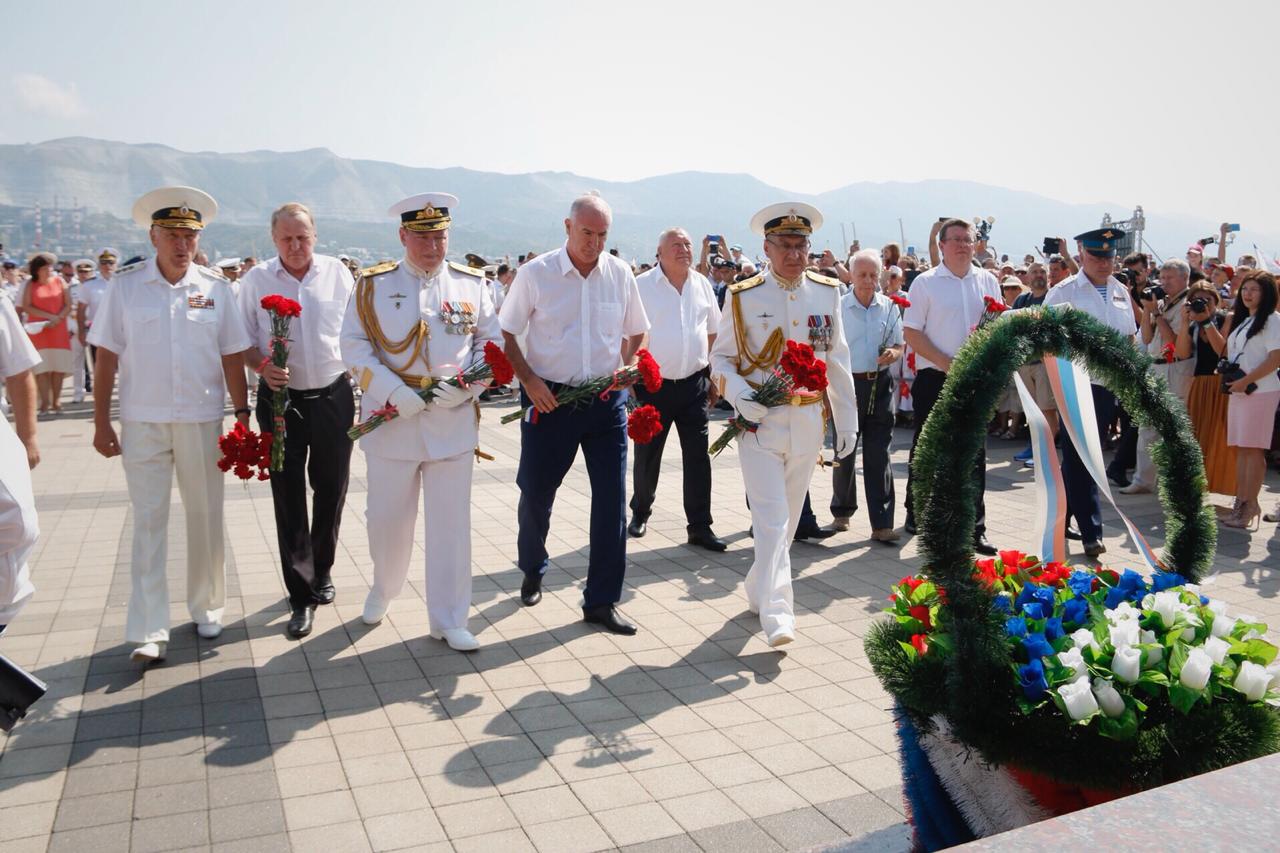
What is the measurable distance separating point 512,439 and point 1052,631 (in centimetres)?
1090

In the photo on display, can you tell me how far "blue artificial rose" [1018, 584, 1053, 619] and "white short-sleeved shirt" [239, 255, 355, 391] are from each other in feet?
13.3

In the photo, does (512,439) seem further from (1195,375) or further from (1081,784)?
(1081,784)

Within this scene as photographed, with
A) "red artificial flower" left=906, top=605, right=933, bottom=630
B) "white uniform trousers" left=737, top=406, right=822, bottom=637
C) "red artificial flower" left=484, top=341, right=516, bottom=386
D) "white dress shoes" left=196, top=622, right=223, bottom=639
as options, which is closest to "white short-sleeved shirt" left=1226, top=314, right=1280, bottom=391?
"white uniform trousers" left=737, top=406, right=822, bottom=637

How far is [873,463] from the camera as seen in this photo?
791cm

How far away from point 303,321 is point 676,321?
2947 mm

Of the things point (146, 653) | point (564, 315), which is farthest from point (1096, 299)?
point (146, 653)

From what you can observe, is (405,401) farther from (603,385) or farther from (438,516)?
(603,385)

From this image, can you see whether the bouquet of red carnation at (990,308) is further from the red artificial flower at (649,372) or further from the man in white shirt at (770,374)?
the red artificial flower at (649,372)

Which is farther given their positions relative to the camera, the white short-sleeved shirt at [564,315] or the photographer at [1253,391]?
A: the photographer at [1253,391]

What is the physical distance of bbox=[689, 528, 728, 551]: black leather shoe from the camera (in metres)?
7.62

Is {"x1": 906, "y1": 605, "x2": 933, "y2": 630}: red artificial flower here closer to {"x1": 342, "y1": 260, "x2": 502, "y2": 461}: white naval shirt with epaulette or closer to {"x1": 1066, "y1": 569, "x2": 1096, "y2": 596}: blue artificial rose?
{"x1": 1066, "y1": 569, "x2": 1096, "y2": 596}: blue artificial rose

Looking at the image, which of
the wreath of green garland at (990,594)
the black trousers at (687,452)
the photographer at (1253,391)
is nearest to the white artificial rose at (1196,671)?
the wreath of green garland at (990,594)

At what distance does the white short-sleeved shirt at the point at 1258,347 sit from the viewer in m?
8.27

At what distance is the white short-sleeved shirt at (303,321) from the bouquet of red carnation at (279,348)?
172mm
